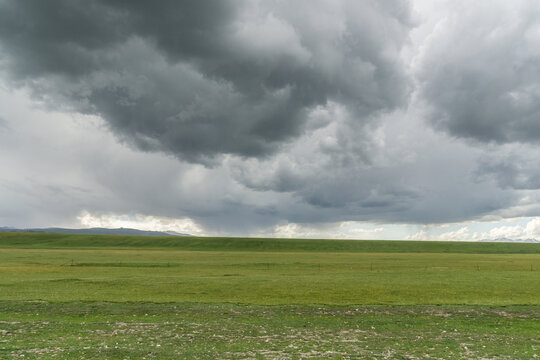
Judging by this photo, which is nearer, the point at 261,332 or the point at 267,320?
the point at 261,332

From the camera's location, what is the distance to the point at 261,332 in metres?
21.0

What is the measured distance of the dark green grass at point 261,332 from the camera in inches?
655

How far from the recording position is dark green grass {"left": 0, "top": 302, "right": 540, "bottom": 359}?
16.6 m

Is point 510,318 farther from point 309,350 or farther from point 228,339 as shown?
point 228,339

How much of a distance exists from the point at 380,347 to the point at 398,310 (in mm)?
11410

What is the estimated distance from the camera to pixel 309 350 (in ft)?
56.2

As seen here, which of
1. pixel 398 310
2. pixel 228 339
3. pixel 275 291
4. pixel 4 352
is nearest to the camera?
pixel 4 352

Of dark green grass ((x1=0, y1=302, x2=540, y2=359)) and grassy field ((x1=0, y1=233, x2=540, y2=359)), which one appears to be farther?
grassy field ((x1=0, y1=233, x2=540, y2=359))

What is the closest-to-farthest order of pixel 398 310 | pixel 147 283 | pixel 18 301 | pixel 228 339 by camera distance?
1. pixel 228 339
2. pixel 398 310
3. pixel 18 301
4. pixel 147 283

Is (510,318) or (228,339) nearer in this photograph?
(228,339)

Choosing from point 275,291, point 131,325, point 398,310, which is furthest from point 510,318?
point 131,325

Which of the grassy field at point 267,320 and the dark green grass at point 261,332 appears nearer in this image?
the dark green grass at point 261,332

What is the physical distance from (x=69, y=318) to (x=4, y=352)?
8.94 m

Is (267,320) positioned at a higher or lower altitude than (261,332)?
lower
